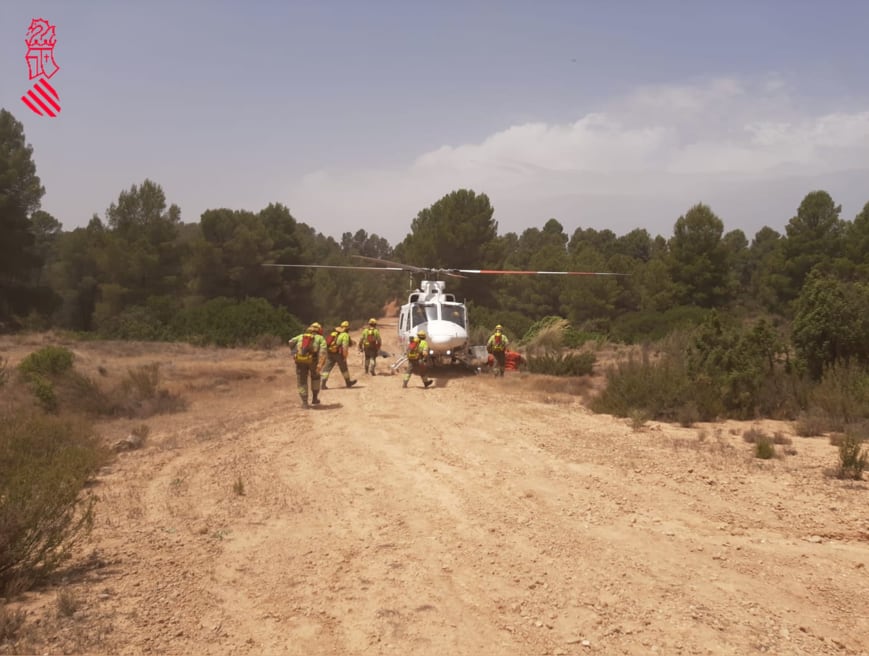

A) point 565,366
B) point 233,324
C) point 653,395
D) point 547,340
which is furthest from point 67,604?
point 233,324

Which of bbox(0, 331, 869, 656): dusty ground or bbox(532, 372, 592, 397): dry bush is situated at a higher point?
bbox(0, 331, 869, 656): dusty ground

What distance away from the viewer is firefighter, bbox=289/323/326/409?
524 inches

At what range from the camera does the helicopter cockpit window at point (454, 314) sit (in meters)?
18.4

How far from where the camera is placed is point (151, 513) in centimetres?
725

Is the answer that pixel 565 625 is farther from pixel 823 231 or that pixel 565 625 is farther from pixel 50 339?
pixel 823 231

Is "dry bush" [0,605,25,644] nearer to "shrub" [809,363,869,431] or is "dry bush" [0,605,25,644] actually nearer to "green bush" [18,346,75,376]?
"shrub" [809,363,869,431]

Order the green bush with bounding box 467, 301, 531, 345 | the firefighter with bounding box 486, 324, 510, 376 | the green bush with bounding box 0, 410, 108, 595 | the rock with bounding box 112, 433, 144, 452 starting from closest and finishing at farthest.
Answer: the green bush with bounding box 0, 410, 108, 595 < the rock with bounding box 112, 433, 144, 452 < the firefighter with bounding box 486, 324, 510, 376 < the green bush with bounding box 467, 301, 531, 345

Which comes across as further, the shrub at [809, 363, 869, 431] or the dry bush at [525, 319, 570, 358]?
the dry bush at [525, 319, 570, 358]

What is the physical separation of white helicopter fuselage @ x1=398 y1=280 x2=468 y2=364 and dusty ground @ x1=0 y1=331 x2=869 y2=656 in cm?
609

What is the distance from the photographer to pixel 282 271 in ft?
135

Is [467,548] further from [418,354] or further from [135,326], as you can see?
[135,326]

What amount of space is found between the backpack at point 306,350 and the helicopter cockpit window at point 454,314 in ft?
18.2

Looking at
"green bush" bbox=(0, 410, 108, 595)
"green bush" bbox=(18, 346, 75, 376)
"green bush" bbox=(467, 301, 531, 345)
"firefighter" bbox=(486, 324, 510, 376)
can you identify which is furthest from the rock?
"green bush" bbox=(467, 301, 531, 345)

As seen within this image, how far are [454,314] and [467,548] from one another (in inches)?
502
